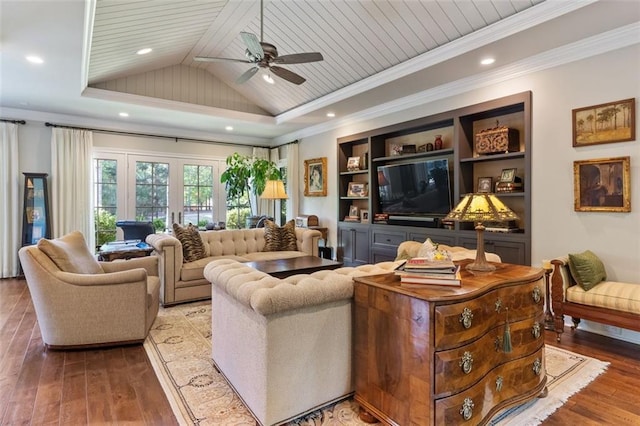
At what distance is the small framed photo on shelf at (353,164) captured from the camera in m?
6.16

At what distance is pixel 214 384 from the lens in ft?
7.72

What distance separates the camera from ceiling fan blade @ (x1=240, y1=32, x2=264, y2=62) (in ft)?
10.1

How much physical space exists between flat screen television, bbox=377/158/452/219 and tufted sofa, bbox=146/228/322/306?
5.38 feet

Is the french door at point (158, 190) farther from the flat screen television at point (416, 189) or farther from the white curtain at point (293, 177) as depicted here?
the flat screen television at point (416, 189)

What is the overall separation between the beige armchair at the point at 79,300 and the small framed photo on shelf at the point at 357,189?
391cm

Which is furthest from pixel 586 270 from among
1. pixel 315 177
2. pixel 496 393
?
pixel 315 177

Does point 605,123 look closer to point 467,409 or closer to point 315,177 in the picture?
point 467,409

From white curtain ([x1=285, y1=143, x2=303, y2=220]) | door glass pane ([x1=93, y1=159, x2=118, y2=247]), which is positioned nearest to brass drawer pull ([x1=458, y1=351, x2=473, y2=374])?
white curtain ([x1=285, y1=143, x2=303, y2=220])

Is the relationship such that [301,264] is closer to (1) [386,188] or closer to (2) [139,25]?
(1) [386,188]

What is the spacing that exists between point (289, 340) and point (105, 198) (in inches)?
241

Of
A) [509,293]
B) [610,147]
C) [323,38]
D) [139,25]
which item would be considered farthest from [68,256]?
[610,147]

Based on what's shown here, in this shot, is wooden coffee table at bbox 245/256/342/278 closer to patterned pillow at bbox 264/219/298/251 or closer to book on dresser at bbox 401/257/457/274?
patterned pillow at bbox 264/219/298/251

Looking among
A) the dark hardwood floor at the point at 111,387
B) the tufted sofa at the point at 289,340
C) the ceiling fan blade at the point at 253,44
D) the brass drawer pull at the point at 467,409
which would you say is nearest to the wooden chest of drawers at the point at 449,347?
the brass drawer pull at the point at 467,409

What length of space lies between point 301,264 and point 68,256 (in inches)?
85.5
